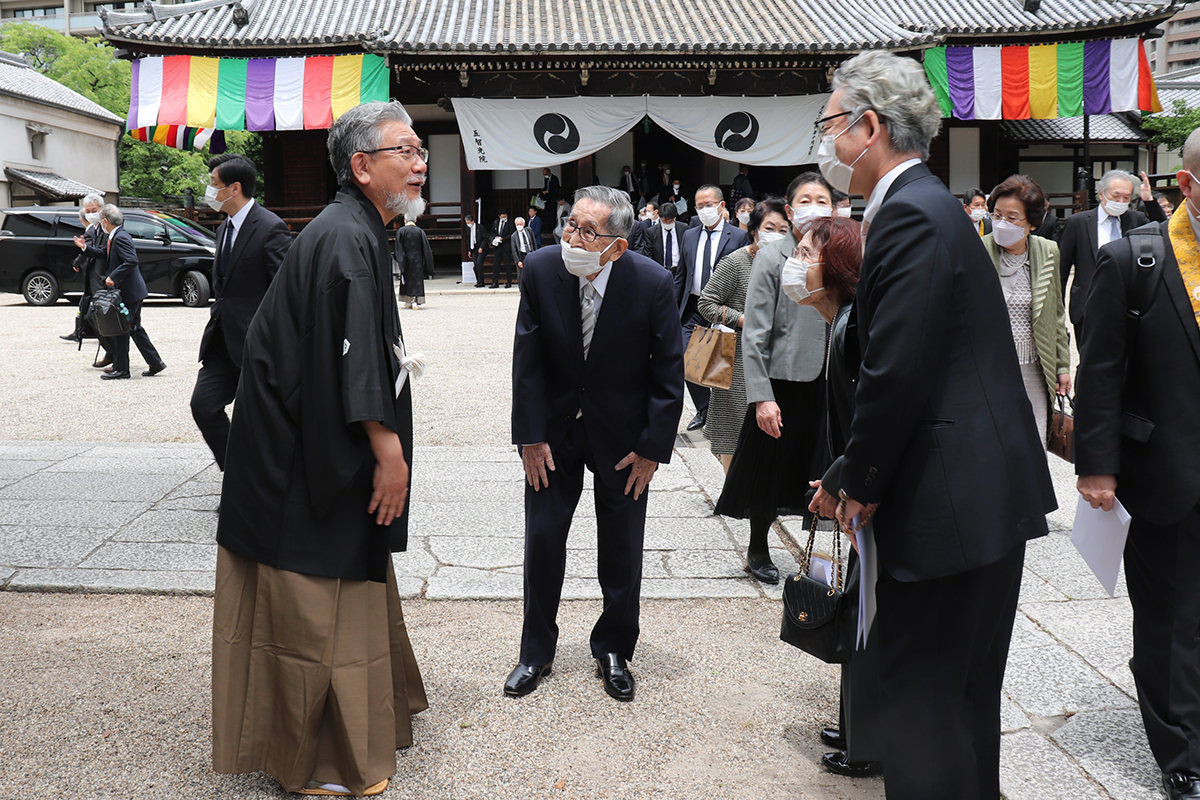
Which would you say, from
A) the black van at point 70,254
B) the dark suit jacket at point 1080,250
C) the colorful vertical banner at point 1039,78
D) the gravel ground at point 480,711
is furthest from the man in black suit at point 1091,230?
the black van at point 70,254

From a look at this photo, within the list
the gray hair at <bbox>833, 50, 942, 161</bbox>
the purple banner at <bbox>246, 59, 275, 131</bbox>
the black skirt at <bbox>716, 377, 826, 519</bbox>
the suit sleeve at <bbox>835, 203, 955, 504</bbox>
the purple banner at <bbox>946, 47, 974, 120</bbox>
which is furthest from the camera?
the purple banner at <bbox>946, 47, 974, 120</bbox>

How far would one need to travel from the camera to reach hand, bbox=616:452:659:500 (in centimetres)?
295

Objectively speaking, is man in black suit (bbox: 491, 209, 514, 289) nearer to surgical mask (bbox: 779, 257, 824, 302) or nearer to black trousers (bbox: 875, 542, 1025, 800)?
surgical mask (bbox: 779, 257, 824, 302)

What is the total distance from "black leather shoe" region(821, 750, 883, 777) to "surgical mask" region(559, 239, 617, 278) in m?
1.54

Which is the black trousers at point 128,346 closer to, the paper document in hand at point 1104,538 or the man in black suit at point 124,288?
the man in black suit at point 124,288

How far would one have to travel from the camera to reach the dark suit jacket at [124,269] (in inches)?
359

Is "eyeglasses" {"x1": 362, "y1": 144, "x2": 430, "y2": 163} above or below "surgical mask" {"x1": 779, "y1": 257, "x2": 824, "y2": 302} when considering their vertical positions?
above

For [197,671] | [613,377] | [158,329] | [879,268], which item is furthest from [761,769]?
[158,329]

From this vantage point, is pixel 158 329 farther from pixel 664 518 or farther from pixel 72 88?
pixel 72 88

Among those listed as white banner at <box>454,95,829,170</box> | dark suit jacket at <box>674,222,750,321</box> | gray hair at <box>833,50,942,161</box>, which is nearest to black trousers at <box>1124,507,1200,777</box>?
gray hair at <box>833,50,942,161</box>

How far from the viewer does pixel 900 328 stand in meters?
1.76

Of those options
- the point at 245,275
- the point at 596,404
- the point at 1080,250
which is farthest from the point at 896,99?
the point at 1080,250

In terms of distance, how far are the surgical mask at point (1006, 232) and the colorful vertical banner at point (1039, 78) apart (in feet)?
52.6

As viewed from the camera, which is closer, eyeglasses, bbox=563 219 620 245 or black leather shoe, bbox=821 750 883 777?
black leather shoe, bbox=821 750 883 777
